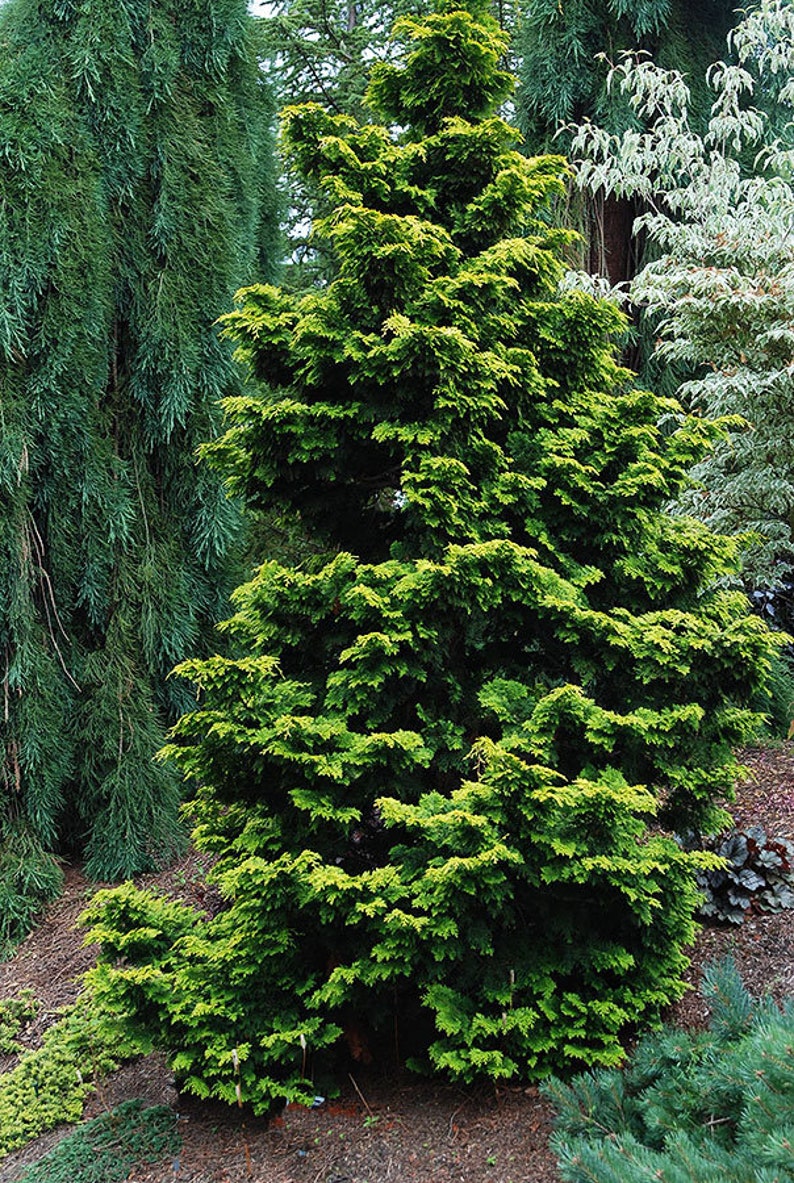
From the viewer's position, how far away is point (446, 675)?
115 inches

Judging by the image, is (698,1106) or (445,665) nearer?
(698,1106)

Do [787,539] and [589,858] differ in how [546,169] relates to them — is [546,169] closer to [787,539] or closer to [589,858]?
[589,858]

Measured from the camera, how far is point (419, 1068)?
275 centimetres

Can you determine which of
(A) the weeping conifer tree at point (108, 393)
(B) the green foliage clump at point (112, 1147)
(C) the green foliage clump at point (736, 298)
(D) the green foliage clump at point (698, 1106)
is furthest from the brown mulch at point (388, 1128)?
(C) the green foliage clump at point (736, 298)

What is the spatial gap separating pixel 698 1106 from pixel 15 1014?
2.96 m

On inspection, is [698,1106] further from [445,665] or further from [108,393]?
[108,393]

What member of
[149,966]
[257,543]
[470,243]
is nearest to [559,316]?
[470,243]

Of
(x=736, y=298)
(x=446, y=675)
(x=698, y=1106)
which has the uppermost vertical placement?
(x=736, y=298)

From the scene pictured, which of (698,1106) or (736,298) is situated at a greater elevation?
(736,298)

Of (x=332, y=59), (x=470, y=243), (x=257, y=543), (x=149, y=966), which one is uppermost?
(x=332, y=59)

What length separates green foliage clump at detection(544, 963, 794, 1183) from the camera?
5.55 feet

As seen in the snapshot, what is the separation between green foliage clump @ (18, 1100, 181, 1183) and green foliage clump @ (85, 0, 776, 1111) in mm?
269

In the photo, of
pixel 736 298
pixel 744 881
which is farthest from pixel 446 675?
pixel 736 298

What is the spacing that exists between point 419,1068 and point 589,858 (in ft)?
2.91
